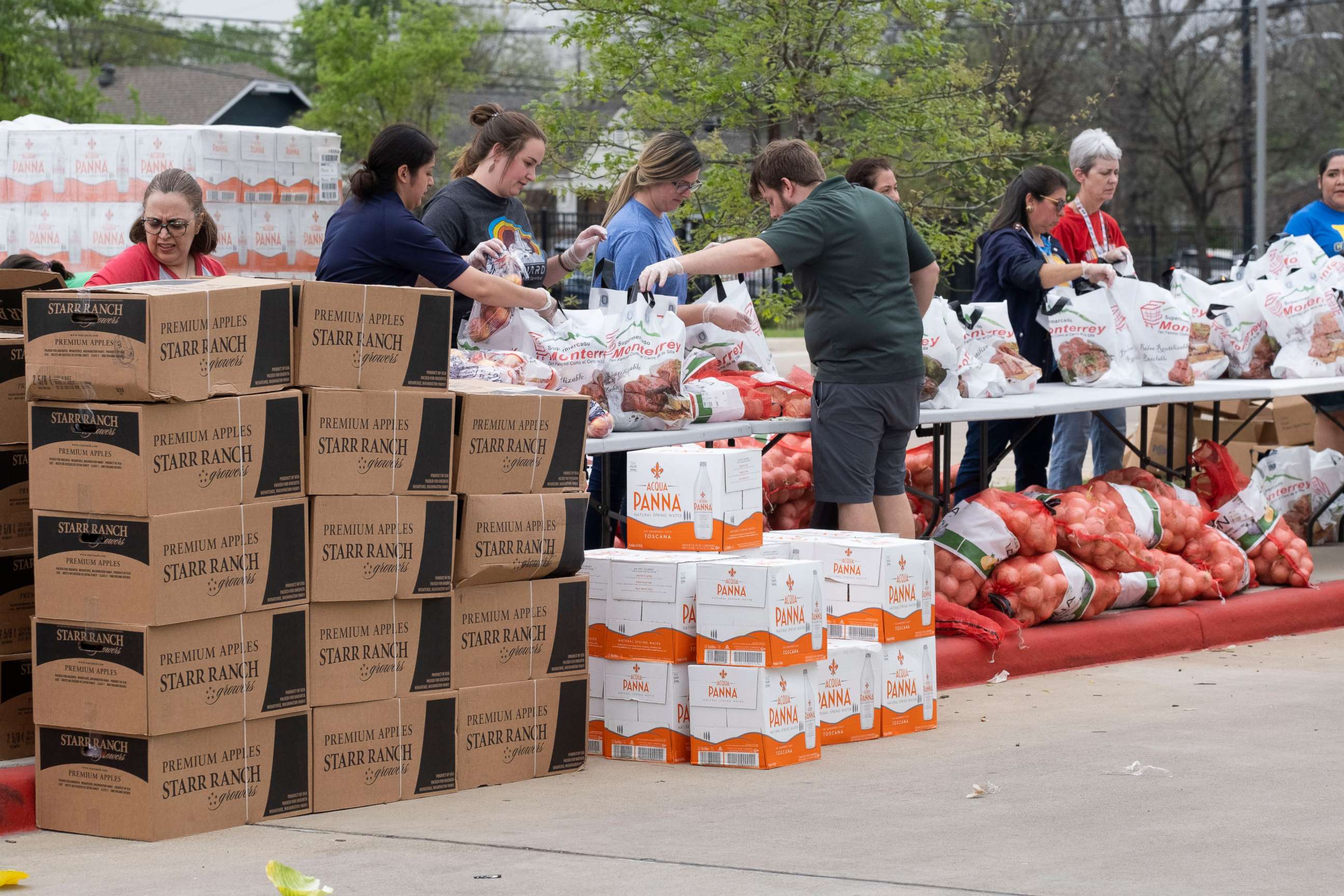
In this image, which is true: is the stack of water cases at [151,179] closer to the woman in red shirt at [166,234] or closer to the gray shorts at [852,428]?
the woman in red shirt at [166,234]

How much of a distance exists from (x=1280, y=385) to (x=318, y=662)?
5.22 metres

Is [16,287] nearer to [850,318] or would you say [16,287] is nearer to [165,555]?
[165,555]

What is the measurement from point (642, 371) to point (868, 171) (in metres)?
1.71

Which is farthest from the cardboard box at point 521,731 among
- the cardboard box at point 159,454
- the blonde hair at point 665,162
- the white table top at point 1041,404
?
the blonde hair at point 665,162

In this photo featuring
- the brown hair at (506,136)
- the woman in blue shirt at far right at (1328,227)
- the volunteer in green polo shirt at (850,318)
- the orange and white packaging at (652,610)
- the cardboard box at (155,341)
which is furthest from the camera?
the woman in blue shirt at far right at (1328,227)

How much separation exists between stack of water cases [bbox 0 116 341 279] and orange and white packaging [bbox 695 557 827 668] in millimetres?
4588

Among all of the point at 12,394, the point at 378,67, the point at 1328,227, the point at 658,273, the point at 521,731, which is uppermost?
the point at 378,67

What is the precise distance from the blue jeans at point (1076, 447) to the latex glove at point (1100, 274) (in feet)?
2.68

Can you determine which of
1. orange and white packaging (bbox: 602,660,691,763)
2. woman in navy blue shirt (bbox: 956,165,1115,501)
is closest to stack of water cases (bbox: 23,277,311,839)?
orange and white packaging (bbox: 602,660,691,763)

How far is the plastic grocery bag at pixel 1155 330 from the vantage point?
7.66 metres

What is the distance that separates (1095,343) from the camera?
7.65 metres

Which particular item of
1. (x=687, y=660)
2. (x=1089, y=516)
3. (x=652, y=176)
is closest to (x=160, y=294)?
(x=687, y=660)

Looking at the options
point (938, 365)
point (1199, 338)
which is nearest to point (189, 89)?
point (1199, 338)

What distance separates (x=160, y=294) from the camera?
13.6ft
